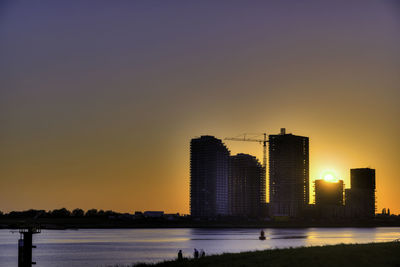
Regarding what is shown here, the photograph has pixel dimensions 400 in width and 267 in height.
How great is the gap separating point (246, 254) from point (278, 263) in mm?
7450

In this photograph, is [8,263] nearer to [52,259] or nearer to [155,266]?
[52,259]

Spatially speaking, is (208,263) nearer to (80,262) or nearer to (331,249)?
(331,249)

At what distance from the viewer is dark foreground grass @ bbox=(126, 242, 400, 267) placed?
52.8m

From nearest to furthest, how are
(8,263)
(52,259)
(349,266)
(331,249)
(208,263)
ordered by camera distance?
(349,266)
(208,263)
(331,249)
(8,263)
(52,259)

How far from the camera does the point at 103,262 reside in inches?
4606

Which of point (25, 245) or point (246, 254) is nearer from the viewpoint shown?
point (25, 245)

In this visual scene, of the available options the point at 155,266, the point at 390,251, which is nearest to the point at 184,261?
the point at 155,266

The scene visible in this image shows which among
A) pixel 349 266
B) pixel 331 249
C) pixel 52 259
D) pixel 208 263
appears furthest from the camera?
pixel 52 259

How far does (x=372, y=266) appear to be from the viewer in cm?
5212

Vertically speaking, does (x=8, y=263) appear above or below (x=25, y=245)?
below

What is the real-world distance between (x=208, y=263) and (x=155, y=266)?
514cm

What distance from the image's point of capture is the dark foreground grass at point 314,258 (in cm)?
5281

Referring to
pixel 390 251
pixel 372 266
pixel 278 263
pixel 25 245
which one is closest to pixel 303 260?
pixel 278 263

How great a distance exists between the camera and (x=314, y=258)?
2136 inches
